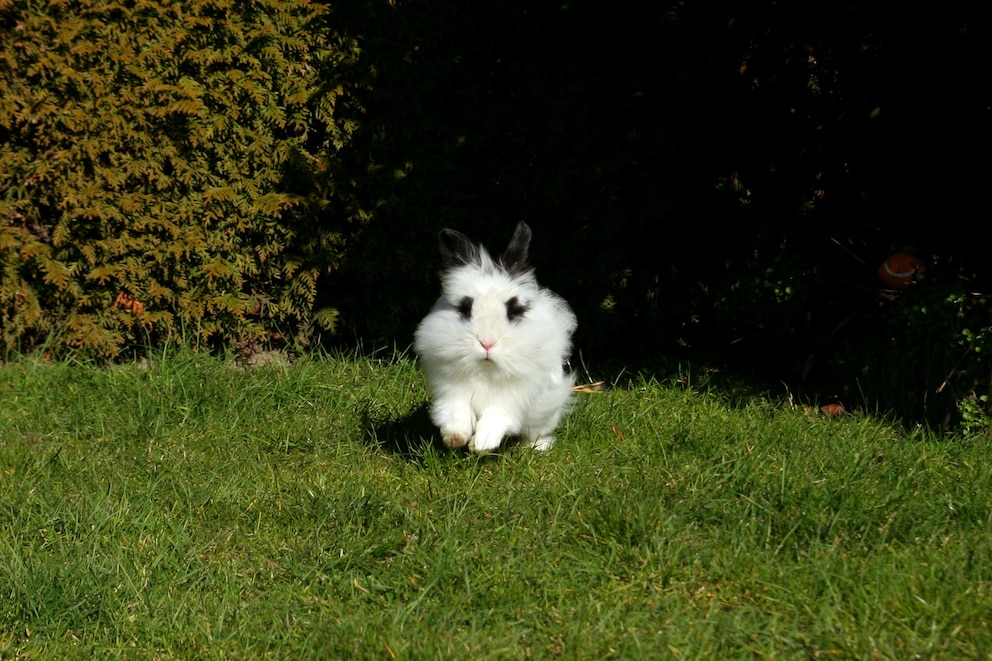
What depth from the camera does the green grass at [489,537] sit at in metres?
2.96

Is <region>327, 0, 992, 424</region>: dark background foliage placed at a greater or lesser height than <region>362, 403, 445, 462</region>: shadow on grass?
greater

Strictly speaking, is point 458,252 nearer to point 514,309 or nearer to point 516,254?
point 516,254

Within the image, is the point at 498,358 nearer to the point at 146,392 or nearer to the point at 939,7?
the point at 146,392

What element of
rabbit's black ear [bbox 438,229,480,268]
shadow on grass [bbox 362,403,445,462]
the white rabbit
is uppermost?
rabbit's black ear [bbox 438,229,480,268]

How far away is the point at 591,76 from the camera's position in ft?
20.6

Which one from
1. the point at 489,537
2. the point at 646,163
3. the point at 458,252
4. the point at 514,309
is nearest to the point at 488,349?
the point at 514,309

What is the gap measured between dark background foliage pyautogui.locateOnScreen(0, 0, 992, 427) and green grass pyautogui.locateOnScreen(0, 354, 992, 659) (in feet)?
4.65

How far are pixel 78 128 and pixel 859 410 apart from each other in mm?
4805

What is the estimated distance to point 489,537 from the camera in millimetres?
3572

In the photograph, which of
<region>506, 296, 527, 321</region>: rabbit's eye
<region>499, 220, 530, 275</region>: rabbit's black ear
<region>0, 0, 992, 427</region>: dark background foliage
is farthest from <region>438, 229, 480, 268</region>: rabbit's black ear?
<region>0, 0, 992, 427</region>: dark background foliage

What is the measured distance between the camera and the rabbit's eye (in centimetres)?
417

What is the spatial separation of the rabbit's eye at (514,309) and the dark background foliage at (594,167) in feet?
6.09

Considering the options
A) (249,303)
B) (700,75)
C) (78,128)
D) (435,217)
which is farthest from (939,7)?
(78,128)

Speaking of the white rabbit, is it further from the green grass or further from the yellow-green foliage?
the yellow-green foliage
